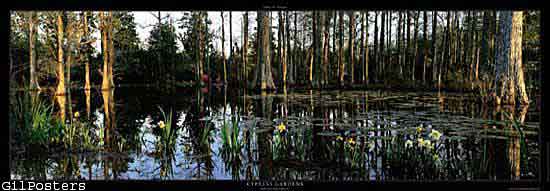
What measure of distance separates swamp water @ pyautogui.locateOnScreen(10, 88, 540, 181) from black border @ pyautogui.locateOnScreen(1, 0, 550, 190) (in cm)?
6

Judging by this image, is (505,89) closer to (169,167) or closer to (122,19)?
(169,167)

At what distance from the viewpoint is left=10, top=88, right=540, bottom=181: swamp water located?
2.45m

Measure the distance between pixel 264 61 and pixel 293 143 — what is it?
3.34ft

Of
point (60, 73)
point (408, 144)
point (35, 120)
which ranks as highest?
point (60, 73)

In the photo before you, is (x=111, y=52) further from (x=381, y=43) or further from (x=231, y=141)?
(x=381, y=43)

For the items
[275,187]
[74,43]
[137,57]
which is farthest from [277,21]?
[74,43]

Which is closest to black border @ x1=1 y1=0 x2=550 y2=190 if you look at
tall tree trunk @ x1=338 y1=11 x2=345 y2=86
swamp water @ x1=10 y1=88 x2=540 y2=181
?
swamp water @ x1=10 y1=88 x2=540 y2=181

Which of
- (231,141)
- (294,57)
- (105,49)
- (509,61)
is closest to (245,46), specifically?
(294,57)

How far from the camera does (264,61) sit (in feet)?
11.3

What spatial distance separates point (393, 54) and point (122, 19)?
3.38 metres

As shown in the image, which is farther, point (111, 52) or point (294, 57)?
point (294, 57)

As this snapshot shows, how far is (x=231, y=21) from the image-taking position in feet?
7.97

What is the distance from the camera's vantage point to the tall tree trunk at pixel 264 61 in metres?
3.17
